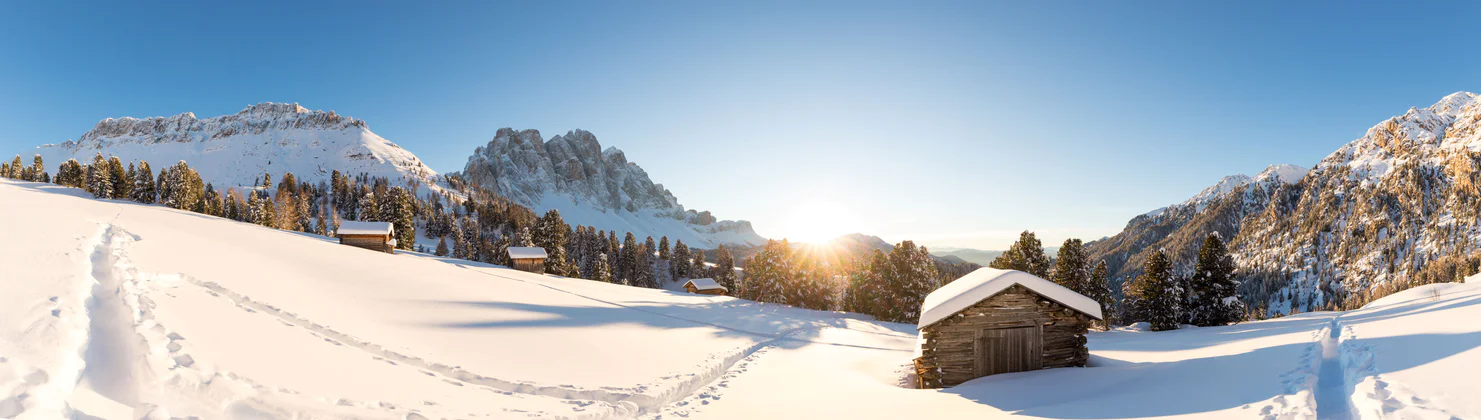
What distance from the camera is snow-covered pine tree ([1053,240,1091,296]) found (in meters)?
39.5

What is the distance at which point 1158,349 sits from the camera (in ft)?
67.4

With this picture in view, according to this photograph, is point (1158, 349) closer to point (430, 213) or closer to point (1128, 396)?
point (1128, 396)

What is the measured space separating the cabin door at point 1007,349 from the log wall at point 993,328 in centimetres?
11

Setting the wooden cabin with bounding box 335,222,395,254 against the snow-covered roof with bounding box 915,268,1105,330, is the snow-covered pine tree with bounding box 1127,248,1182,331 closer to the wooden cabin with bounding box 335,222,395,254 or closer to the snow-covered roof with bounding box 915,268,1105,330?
the snow-covered roof with bounding box 915,268,1105,330

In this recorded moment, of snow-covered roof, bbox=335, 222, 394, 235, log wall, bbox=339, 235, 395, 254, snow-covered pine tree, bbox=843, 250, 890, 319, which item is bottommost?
snow-covered pine tree, bbox=843, 250, 890, 319

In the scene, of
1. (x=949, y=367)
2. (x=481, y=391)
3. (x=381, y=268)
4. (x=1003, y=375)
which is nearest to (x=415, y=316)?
(x=481, y=391)

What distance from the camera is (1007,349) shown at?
15.7 metres

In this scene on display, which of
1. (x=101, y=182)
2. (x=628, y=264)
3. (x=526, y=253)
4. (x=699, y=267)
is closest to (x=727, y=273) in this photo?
(x=628, y=264)

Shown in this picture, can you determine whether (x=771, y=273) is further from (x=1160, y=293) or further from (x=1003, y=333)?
(x=1003, y=333)

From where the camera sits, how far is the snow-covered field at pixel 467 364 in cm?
768

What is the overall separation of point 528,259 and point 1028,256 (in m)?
53.1

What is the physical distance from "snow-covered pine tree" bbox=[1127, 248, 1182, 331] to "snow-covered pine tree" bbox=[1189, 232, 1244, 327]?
1.26 meters

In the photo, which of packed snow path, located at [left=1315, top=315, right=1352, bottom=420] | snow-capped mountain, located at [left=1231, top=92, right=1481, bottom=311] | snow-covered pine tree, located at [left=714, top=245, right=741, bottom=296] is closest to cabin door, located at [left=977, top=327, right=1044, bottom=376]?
packed snow path, located at [left=1315, top=315, right=1352, bottom=420]

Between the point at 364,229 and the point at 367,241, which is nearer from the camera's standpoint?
the point at 364,229
